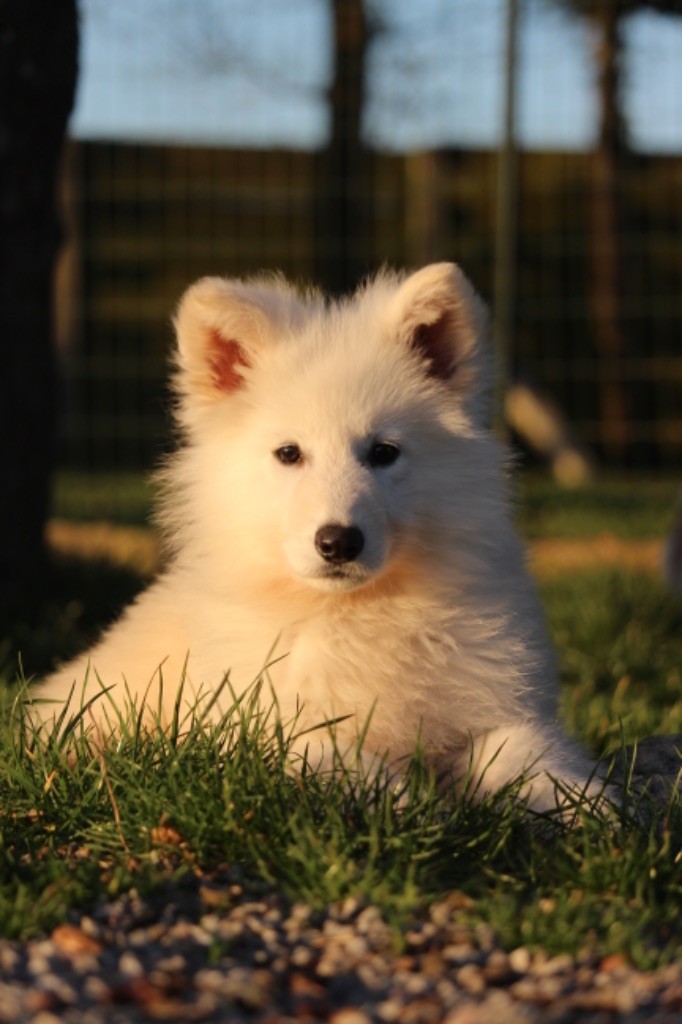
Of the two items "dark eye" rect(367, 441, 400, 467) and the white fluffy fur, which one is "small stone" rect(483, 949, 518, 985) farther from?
"dark eye" rect(367, 441, 400, 467)

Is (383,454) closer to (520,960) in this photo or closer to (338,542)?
(338,542)

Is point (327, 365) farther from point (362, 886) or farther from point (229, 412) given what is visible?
point (362, 886)

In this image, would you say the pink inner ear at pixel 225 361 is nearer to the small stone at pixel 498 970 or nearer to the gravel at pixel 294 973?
the gravel at pixel 294 973

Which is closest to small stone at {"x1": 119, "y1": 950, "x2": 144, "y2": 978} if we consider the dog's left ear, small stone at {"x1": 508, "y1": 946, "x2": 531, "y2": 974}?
small stone at {"x1": 508, "y1": 946, "x2": 531, "y2": 974}

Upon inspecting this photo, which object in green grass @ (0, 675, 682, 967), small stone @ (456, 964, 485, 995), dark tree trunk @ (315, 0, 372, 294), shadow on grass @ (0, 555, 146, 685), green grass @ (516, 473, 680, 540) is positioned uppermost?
dark tree trunk @ (315, 0, 372, 294)

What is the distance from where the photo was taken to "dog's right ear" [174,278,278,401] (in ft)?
11.1

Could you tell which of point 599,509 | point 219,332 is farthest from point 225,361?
point 599,509

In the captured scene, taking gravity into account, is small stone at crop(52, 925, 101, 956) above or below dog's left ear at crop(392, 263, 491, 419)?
below

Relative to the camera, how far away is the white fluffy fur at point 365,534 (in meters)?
3.16

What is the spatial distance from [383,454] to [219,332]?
0.57 metres

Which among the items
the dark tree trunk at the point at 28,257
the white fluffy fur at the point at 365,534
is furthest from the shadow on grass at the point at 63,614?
the white fluffy fur at the point at 365,534

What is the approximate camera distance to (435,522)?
3.30 meters

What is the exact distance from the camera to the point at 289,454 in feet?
10.7

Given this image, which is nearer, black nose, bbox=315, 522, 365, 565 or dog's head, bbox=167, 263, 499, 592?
black nose, bbox=315, 522, 365, 565
